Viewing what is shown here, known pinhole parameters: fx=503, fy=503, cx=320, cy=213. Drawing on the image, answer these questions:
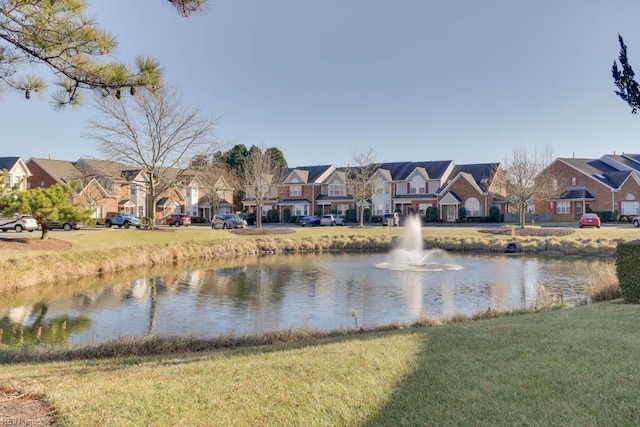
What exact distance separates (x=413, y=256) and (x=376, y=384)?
27867mm

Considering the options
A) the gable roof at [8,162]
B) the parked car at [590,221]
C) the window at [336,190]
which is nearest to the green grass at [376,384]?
the parked car at [590,221]

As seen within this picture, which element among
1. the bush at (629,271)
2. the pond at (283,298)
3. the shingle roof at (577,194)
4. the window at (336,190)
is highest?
the window at (336,190)

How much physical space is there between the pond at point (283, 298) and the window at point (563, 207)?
114 ft

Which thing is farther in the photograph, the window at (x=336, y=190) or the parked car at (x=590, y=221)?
the window at (x=336, y=190)

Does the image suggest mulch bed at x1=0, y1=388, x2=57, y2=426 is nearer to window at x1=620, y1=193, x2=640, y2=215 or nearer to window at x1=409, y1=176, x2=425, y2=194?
window at x1=409, y1=176, x2=425, y2=194

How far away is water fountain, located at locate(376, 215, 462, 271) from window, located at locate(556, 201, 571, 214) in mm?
25558

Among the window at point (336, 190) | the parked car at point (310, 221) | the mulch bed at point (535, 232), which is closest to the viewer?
the mulch bed at point (535, 232)

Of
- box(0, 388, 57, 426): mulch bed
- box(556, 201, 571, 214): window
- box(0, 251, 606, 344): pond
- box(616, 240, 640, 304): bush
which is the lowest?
box(0, 251, 606, 344): pond

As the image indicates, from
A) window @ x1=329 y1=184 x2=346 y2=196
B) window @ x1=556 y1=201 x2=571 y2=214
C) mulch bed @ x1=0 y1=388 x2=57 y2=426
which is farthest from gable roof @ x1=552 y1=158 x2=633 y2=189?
mulch bed @ x1=0 y1=388 x2=57 y2=426

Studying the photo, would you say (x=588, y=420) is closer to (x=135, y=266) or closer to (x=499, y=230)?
(x=135, y=266)

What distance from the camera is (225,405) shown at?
5.22 m

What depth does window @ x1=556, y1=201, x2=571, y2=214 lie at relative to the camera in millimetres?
60000

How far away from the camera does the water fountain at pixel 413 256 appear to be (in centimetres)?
2694

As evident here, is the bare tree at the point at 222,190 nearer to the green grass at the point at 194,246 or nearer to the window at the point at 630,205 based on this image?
the green grass at the point at 194,246
